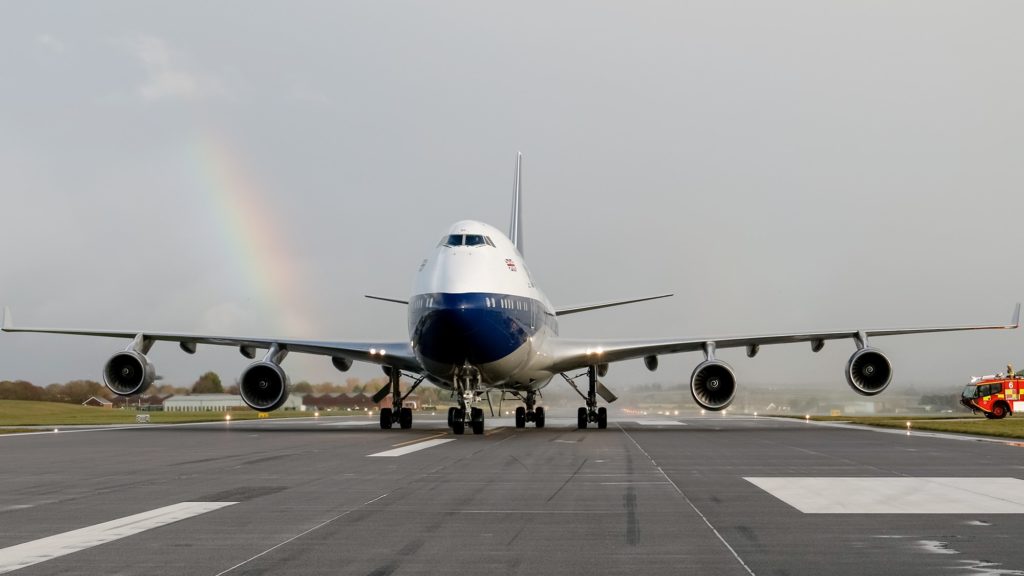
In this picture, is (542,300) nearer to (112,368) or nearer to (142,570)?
(112,368)

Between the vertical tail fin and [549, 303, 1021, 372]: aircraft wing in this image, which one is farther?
the vertical tail fin

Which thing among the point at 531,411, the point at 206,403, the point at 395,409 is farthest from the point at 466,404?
the point at 206,403

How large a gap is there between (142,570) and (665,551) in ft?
13.2

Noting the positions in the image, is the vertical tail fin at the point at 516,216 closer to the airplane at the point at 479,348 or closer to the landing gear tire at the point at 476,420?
the airplane at the point at 479,348

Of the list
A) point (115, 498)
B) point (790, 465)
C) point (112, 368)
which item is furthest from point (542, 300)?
point (115, 498)

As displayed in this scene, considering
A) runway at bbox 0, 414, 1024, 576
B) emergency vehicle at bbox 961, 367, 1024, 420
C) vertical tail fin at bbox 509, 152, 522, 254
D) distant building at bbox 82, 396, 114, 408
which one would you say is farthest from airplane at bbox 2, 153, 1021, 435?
distant building at bbox 82, 396, 114, 408

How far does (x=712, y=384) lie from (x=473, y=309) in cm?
960

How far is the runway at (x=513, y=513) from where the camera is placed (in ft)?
26.0

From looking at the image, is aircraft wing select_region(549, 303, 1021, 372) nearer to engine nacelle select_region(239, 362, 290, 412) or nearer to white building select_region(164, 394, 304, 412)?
engine nacelle select_region(239, 362, 290, 412)

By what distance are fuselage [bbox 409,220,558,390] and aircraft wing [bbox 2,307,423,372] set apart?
88.4 inches

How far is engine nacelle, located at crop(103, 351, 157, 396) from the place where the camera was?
3450cm

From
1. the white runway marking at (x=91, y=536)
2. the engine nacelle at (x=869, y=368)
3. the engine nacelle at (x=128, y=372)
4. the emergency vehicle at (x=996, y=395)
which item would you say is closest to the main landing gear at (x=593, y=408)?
the engine nacelle at (x=869, y=368)

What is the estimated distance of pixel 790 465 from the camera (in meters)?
18.4

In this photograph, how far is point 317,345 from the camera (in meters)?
34.8
